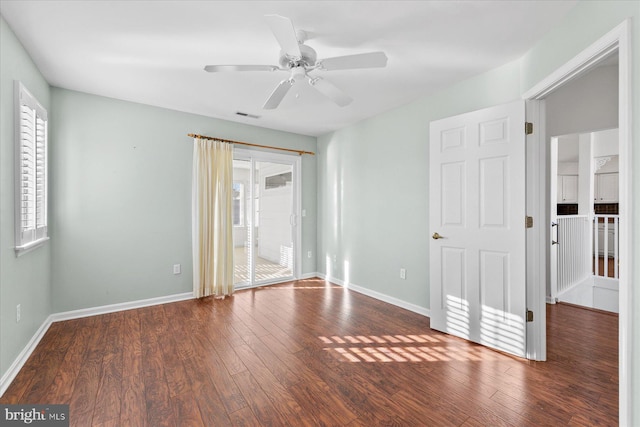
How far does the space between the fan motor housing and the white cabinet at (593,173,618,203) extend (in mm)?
8196

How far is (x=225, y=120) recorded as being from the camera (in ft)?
13.9

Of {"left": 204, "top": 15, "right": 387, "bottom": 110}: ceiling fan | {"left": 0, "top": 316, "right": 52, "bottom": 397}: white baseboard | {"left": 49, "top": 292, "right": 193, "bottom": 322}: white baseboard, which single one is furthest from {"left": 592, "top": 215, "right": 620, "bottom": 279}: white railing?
{"left": 0, "top": 316, "right": 52, "bottom": 397}: white baseboard

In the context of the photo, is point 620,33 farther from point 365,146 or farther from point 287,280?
point 287,280

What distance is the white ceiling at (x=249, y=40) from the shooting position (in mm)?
1885

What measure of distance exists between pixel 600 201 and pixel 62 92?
10.6 meters

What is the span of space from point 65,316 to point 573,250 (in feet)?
22.0

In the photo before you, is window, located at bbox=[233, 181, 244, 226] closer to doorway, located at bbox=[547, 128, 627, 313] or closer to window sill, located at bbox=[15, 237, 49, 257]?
window sill, located at bbox=[15, 237, 49, 257]

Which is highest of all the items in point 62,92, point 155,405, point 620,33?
point 62,92

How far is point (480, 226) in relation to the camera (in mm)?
2637

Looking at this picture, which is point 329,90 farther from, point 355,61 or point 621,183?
point 621,183

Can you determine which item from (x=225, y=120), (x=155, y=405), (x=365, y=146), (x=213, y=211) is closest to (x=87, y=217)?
(x=213, y=211)

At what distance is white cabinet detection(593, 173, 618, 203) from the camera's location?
22.3 ft

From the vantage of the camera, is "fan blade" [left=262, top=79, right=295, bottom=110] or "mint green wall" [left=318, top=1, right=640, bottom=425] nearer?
"mint green wall" [left=318, top=1, right=640, bottom=425]

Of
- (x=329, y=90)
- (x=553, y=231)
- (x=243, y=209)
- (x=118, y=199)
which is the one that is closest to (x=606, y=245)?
(x=553, y=231)
